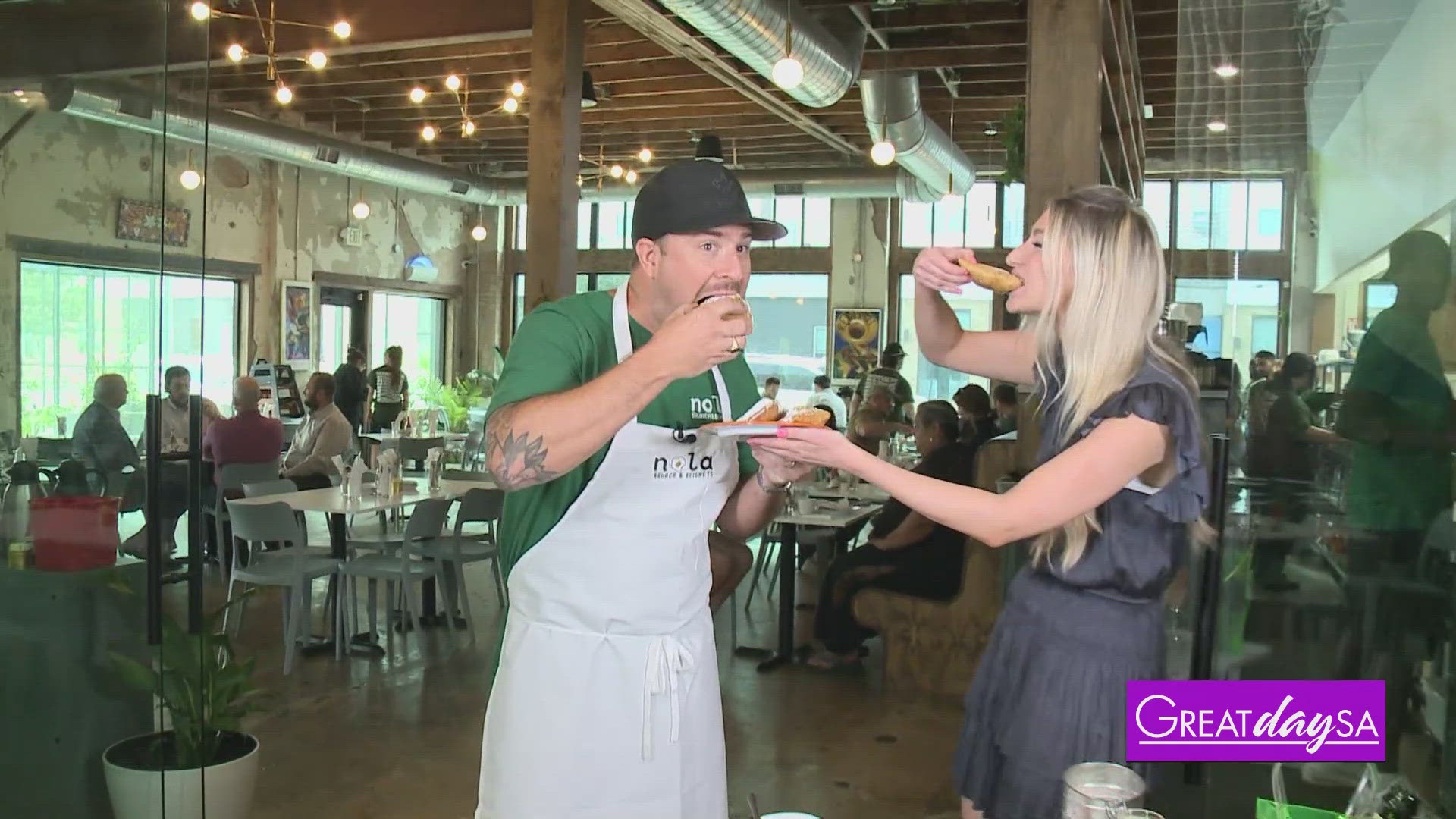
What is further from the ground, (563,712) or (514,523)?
(514,523)

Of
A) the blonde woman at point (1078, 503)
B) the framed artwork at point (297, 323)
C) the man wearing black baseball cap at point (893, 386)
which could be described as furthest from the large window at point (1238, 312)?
the framed artwork at point (297, 323)

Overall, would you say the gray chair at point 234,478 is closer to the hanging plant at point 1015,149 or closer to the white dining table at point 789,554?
A: the white dining table at point 789,554

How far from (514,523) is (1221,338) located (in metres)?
2.15

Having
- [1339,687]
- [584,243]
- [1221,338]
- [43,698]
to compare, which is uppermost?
[584,243]

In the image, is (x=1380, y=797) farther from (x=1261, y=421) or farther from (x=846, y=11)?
(x=846, y=11)

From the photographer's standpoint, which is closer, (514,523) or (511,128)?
(514,523)

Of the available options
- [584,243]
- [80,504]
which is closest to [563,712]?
[80,504]

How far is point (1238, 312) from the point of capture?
302cm

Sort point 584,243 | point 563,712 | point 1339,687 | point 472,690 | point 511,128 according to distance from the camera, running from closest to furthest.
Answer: point 1339,687 → point 563,712 → point 472,690 → point 511,128 → point 584,243

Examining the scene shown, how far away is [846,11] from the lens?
8766 mm

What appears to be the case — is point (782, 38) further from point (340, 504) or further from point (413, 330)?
point (413, 330)

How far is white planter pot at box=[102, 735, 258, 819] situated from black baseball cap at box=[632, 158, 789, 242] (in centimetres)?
235

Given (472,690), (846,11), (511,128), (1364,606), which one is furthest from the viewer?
(511,128)

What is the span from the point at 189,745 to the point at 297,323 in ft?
39.5
